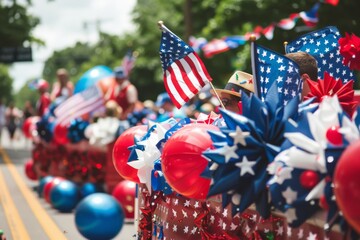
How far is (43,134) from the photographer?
53.5 feet

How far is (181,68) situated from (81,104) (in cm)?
911

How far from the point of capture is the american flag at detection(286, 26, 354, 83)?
19.9 ft

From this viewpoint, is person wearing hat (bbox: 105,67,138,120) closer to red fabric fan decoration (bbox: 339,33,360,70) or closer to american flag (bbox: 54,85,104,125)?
american flag (bbox: 54,85,104,125)

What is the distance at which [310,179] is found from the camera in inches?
137

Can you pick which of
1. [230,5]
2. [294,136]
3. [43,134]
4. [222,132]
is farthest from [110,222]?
[230,5]

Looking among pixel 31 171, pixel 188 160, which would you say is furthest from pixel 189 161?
pixel 31 171

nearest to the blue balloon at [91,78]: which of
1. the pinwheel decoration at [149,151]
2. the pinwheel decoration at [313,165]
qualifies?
the pinwheel decoration at [149,151]

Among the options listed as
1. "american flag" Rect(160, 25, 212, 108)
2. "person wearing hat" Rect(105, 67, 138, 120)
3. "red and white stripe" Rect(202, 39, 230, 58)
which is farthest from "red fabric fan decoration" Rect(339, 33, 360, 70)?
"red and white stripe" Rect(202, 39, 230, 58)

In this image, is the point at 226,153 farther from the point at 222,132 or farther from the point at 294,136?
the point at 294,136

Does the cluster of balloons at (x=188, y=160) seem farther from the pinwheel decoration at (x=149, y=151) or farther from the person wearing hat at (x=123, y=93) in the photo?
the person wearing hat at (x=123, y=93)

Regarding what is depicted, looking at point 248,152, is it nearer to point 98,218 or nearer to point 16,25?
point 98,218

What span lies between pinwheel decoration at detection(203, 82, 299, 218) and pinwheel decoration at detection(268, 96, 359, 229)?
0.73ft

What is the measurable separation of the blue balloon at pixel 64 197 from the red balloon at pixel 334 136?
9.74 m

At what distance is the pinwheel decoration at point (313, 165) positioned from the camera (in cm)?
342
